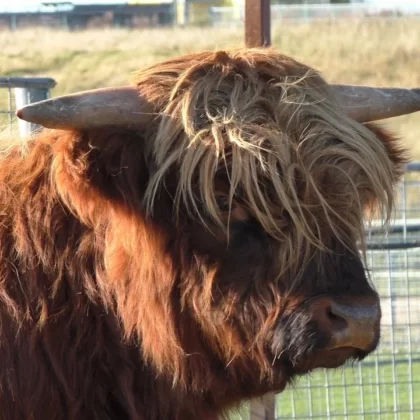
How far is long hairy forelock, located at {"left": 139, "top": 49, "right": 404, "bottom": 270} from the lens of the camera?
343 cm

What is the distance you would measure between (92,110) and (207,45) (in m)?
26.3

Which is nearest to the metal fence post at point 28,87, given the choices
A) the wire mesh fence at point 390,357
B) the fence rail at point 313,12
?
the wire mesh fence at point 390,357

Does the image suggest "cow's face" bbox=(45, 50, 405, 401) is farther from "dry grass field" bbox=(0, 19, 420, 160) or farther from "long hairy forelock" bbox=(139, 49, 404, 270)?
"dry grass field" bbox=(0, 19, 420, 160)

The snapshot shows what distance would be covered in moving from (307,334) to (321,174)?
0.58m

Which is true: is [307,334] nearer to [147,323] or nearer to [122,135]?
[147,323]

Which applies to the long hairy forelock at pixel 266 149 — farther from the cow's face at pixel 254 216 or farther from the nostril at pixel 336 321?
the nostril at pixel 336 321

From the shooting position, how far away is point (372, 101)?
3.85 meters

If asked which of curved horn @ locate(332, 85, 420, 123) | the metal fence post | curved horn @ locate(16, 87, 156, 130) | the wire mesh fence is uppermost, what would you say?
curved horn @ locate(16, 87, 156, 130)

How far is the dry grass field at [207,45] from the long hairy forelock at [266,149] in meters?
24.2

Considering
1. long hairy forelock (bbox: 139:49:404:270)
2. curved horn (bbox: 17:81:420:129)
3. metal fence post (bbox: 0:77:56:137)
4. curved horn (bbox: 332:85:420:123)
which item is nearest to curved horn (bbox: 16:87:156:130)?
curved horn (bbox: 17:81:420:129)

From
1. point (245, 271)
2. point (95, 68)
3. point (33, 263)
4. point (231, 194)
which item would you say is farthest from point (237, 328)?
point (95, 68)

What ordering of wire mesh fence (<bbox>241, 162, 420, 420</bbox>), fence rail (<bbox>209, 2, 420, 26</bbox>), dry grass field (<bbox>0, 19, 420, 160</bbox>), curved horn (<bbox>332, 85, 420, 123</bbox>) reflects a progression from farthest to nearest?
fence rail (<bbox>209, 2, 420, 26</bbox>), dry grass field (<bbox>0, 19, 420, 160</bbox>), wire mesh fence (<bbox>241, 162, 420, 420</bbox>), curved horn (<bbox>332, 85, 420, 123</bbox>)

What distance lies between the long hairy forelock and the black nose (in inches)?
10.0

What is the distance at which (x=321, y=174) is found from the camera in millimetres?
3523
